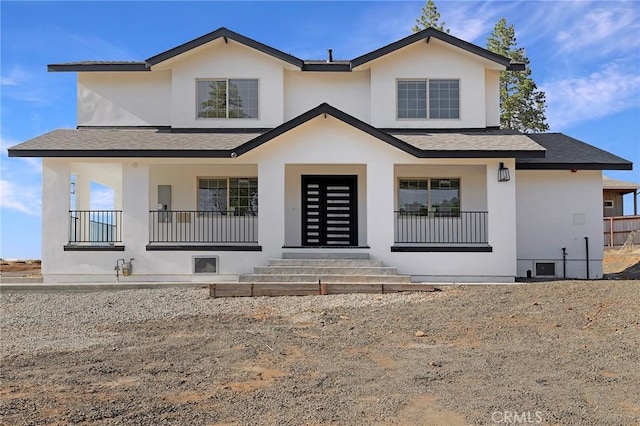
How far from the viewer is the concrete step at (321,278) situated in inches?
505

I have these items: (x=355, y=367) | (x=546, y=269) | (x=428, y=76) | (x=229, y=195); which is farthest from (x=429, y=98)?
(x=355, y=367)

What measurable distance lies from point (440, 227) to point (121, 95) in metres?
10.2

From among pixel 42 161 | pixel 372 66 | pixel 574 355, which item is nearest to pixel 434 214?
pixel 372 66

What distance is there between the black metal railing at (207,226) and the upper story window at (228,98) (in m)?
2.88

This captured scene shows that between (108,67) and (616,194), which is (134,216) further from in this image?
(616,194)

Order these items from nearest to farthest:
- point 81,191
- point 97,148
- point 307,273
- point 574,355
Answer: point 574,355
point 307,273
point 97,148
point 81,191

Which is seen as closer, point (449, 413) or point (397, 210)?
point (449, 413)

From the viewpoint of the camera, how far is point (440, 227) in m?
16.2

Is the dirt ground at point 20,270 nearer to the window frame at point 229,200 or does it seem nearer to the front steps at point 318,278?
the window frame at point 229,200

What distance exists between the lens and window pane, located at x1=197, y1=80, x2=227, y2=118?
16.5 metres

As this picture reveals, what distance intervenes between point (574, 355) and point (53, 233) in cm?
1215

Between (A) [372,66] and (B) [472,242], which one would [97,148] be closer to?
(A) [372,66]

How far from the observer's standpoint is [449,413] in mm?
5273

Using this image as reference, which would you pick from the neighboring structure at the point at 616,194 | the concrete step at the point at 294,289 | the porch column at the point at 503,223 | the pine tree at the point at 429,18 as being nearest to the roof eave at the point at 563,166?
the porch column at the point at 503,223
